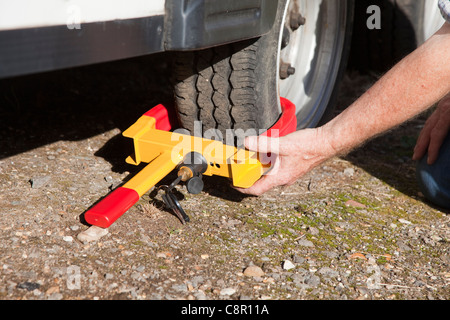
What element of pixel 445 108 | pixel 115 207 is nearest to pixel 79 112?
pixel 115 207

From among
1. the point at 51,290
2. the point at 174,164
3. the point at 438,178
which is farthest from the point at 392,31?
the point at 51,290

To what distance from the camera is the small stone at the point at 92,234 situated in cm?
162

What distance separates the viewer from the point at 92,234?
163 centimetres

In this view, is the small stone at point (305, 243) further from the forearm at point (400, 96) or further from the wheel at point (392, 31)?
the wheel at point (392, 31)

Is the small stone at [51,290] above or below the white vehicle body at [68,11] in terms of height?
below

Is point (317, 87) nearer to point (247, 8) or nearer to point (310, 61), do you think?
point (310, 61)

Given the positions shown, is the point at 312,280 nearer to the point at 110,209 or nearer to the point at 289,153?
the point at 289,153

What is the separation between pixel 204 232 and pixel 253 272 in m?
0.25

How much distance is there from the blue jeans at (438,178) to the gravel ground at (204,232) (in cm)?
6

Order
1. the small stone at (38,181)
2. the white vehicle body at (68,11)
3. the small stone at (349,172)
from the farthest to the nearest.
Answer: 1. the small stone at (349,172)
2. the small stone at (38,181)
3. the white vehicle body at (68,11)

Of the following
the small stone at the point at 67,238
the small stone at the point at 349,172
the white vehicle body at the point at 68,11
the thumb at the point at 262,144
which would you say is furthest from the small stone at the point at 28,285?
the small stone at the point at 349,172

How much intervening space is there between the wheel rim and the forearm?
0.59 metres

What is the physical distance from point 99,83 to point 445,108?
1.75 metres

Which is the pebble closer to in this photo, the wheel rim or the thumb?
the thumb
